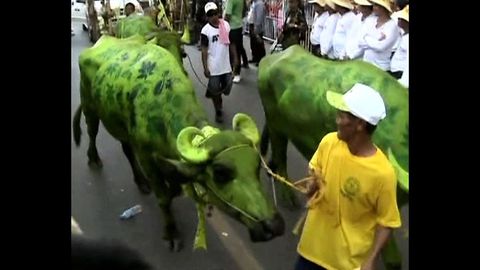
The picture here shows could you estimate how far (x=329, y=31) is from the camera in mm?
10008

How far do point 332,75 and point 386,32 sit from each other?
2.52 m

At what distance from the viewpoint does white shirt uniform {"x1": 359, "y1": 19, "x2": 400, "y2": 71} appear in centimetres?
775

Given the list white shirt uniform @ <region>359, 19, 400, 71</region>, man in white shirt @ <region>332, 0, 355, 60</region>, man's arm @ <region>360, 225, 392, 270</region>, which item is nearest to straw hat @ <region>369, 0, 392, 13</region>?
white shirt uniform @ <region>359, 19, 400, 71</region>

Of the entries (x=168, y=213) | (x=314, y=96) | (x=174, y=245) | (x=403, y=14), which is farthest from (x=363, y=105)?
(x=403, y=14)

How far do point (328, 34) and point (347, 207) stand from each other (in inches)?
265

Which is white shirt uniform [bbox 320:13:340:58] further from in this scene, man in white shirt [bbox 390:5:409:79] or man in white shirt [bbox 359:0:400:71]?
man in white shirt [bbox 390:5:409:79]

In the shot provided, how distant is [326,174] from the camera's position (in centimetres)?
356

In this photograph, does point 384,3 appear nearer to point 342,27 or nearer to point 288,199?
point 342,27

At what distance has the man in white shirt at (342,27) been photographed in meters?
9.39

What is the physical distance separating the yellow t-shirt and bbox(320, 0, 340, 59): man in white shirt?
20.9 ft

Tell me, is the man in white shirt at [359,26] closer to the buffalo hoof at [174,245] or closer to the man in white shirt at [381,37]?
the man in white shirt at [381,37]
